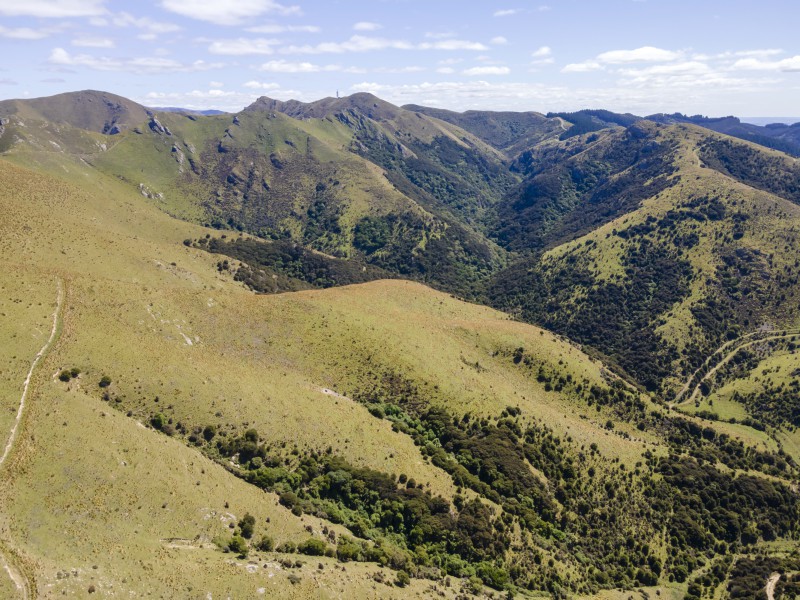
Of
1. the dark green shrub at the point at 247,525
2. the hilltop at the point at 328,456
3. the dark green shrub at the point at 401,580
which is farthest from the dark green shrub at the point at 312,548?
the dark green shrub at the point at 401,580

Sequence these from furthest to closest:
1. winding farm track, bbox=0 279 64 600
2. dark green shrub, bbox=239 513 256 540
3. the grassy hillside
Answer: dark green shrub, bbox=239 513 256 540, the grassy hillside, winding farm track, bbox=0 279 64 600

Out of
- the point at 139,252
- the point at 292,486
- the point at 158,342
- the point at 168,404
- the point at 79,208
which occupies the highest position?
the point at 79,208

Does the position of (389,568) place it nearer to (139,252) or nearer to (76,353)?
(76,353)

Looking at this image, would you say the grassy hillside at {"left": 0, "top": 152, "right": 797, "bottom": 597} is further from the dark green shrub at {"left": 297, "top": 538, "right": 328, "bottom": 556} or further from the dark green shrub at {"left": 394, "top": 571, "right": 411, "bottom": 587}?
the dark green shrub at {"left": 394, "top": 571, "right": 411, "bottom": 587}

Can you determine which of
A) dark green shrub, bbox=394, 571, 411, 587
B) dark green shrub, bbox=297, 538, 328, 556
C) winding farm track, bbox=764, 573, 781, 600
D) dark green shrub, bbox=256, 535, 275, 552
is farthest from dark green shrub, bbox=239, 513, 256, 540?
winding farm track, bbox=764, 573, 781, 600

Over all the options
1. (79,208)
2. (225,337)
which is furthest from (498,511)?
(79,208)

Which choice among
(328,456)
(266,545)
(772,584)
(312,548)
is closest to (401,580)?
(312,548)

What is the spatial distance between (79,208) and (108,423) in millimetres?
143901

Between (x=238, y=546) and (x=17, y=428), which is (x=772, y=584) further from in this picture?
(x=17, y=428)

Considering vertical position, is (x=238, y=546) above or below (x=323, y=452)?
above

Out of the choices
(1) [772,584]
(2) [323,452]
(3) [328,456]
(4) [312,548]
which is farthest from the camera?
(1) [772,584]

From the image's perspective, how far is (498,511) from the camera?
8788 centimetres

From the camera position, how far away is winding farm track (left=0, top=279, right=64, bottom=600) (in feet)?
143

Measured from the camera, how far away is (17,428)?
2448 inches
